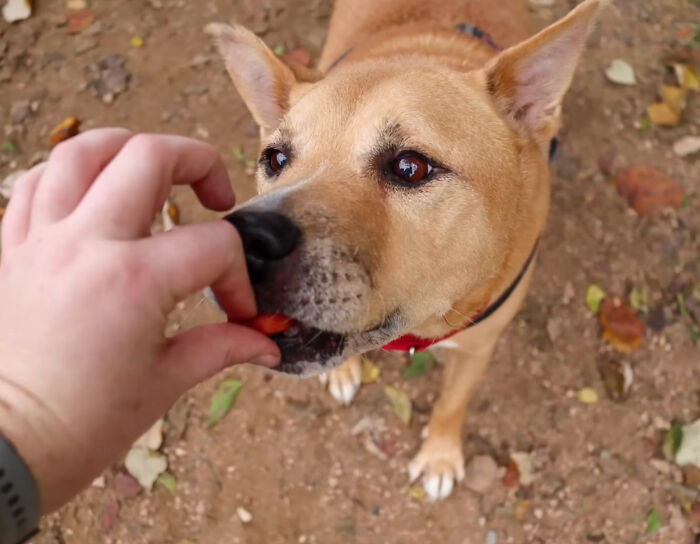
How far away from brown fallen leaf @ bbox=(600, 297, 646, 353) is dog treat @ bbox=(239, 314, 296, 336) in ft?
8.08

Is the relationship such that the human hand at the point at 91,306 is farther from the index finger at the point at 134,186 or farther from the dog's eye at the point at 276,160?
the dog's eye at the point at 276,160

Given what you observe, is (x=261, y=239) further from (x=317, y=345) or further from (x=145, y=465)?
(x=145, y=465)

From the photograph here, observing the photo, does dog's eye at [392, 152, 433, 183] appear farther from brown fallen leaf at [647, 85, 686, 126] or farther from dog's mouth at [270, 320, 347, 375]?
brown fallen leaf at [647, 85, 686, 126]

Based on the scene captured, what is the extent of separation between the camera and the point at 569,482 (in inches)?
120

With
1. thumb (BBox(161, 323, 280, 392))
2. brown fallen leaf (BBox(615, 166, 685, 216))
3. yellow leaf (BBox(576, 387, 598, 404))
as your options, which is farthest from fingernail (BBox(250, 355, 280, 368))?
brown fallen leaf (BBox(615, 166, 685, 216))

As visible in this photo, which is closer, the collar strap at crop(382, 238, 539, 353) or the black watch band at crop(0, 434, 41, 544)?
the black watch band at crop(0, 434, 41, 544)

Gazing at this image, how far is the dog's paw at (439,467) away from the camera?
3.00 meters

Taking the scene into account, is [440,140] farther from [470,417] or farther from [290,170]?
[470,417]

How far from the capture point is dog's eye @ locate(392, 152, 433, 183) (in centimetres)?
181

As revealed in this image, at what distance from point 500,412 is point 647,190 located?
5.94ft

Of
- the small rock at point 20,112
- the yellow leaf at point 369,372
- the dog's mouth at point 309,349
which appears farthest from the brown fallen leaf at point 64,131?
the dog's mouth at point 309,349

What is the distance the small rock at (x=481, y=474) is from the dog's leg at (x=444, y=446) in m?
0.06

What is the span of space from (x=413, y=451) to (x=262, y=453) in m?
0.82

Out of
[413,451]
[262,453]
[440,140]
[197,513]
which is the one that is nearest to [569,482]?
[413,451]
